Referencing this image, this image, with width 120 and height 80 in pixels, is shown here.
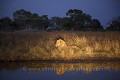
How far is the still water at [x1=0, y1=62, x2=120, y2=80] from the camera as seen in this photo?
11977mm

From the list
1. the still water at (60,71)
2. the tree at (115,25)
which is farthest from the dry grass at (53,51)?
the tree at (115,25)

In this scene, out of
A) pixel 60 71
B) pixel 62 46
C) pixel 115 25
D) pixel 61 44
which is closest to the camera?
pixel 60 71

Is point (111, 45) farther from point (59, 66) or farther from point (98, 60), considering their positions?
point (59, 66)

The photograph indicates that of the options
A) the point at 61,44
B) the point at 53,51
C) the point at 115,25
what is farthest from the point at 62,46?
the point at 115,25

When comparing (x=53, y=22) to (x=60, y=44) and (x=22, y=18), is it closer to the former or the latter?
(x=22, y=18)

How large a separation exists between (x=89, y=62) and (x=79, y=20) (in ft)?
123

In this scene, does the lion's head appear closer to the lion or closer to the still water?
the lion

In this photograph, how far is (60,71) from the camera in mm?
13062

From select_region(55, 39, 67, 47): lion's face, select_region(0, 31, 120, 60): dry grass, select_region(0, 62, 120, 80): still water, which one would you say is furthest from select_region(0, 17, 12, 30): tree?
select_region(0, 62, 120, 80): still water

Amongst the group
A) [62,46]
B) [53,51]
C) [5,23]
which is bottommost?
[53,51]

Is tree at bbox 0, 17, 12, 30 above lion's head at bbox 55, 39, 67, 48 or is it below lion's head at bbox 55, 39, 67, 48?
above

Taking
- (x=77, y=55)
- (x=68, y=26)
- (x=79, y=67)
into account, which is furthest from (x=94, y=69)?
(x=68, y=26)

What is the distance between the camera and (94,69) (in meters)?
13.4

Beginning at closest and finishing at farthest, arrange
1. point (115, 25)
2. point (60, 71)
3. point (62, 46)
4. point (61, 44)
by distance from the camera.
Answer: point (60, 71) → point (62, 46) → point (61, 44) → point (115, 25)
